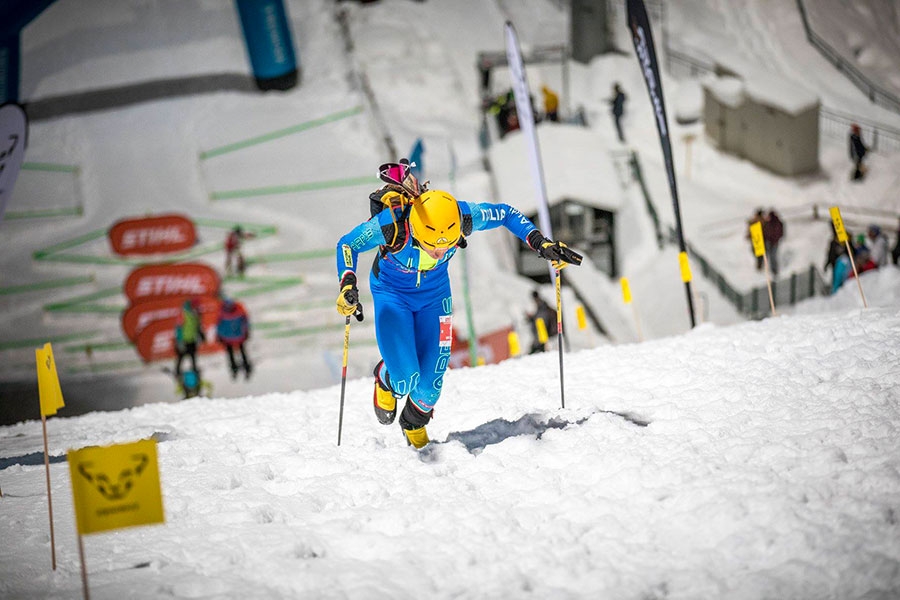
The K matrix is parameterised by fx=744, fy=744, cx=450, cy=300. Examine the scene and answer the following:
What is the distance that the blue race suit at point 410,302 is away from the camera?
5520 mm

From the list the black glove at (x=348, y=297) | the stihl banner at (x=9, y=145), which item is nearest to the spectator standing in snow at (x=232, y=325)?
the stihl banner at (x=9, y=145)

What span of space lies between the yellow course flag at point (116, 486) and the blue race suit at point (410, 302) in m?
2.21

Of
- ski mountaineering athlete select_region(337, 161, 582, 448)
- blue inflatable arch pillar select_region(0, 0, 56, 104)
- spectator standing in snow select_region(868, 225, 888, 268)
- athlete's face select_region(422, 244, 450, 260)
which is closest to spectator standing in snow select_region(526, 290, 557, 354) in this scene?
spectator standing in snow select_region(868, 225, 888, 268)

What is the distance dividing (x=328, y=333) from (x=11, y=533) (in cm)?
1269

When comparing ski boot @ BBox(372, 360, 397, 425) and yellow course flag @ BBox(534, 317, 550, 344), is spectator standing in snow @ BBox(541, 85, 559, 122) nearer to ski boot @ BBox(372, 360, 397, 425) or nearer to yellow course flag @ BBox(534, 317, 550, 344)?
yellow course flag @ BBox(534, 317, 550, 344)

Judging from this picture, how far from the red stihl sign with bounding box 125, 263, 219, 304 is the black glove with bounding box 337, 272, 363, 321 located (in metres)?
13.4

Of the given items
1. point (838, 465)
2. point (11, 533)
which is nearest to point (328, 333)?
point (11, 533)

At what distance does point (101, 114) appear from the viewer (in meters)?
26.4

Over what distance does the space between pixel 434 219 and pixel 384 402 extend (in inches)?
64.8

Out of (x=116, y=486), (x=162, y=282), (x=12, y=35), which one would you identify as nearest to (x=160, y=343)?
(x=162, y=282)

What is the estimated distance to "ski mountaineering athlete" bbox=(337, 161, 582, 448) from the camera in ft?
17.5

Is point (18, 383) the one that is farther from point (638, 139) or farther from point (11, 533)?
point (638, 139)

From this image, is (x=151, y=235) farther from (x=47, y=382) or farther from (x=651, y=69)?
(x=47, y=382)

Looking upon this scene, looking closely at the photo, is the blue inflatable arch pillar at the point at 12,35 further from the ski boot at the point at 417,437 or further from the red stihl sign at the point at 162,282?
the ski boot at the point at 417,437
